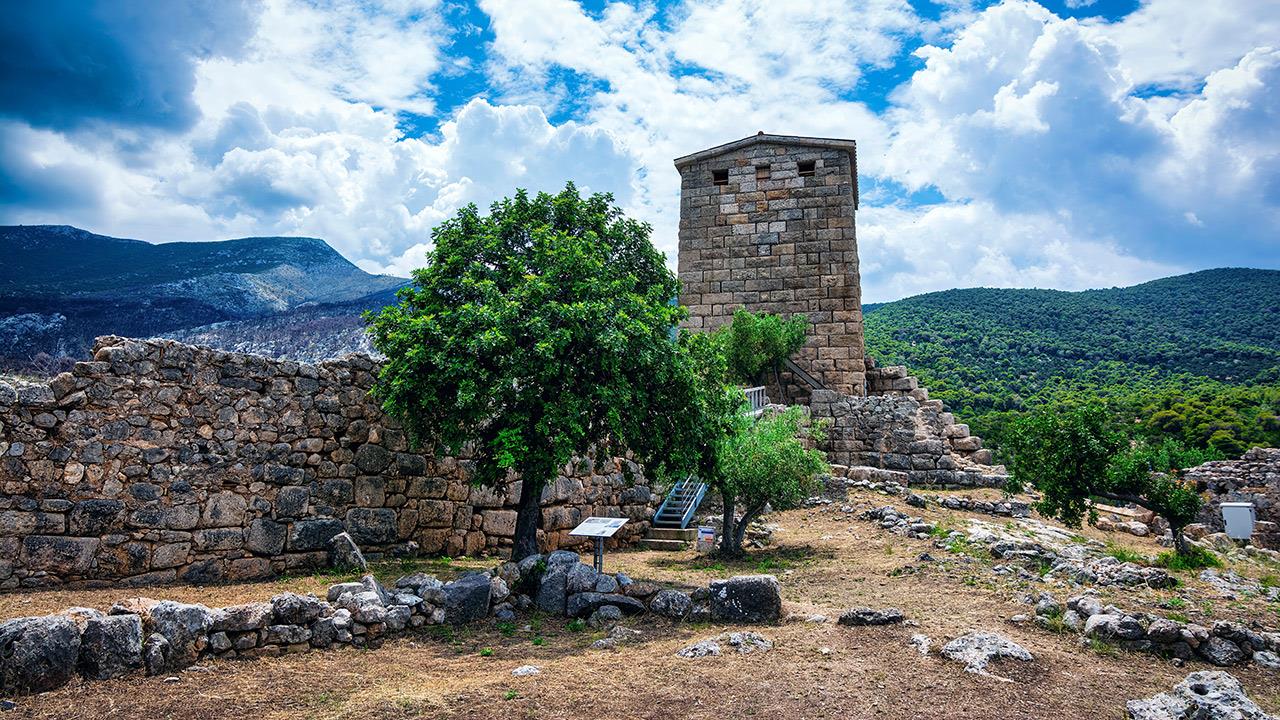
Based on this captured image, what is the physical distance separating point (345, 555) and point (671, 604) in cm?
484

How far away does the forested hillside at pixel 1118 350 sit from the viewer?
3338 cm

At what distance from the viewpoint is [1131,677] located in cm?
600

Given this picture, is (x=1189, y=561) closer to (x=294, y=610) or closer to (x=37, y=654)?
(x=294, y=610)

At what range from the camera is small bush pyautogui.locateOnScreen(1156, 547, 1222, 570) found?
34.1 ft

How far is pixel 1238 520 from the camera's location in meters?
15.7

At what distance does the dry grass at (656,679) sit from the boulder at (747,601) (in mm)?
221

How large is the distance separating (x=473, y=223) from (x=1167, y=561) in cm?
1191

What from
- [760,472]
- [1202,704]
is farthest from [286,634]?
[760,472]

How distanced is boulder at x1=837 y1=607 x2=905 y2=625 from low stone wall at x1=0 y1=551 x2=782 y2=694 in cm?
80


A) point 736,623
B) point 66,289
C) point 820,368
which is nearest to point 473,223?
point 736,623

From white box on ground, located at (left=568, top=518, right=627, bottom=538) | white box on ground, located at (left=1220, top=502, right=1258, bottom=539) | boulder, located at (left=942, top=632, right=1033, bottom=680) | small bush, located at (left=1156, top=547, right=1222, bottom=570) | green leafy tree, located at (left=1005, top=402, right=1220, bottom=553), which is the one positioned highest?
green leafy tree, located at (left=1005, top=402, right=1220, bottom=553)

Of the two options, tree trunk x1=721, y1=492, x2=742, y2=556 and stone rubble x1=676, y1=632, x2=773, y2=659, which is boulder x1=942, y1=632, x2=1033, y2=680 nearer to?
stone rubble x1=676, y1=632, x2=773, y2=659

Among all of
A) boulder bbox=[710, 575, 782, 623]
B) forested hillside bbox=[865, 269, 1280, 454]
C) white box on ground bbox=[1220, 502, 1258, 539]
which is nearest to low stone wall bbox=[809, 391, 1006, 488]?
white box on ground bbox=[1220, 502, 1258, 539]

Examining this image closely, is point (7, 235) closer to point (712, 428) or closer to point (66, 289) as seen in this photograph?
point (66, 289)
